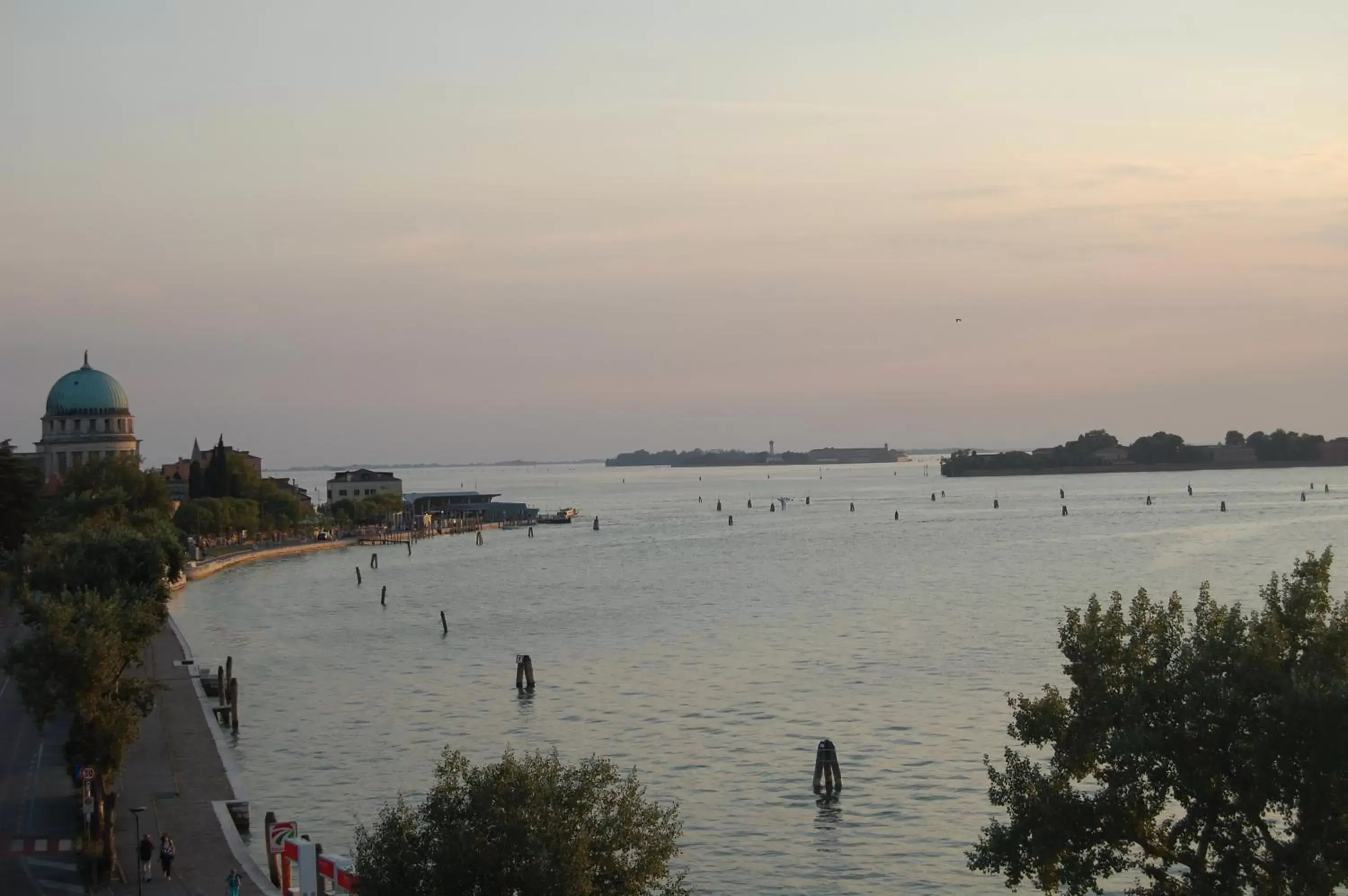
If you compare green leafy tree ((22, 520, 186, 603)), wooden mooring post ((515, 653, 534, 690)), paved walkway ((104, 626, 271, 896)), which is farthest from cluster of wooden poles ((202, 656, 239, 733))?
wooden mooring post ((515, 653, 534, 690))

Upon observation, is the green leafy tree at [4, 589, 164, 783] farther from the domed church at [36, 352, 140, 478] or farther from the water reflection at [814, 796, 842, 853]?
the domed church at [36, 352, 140, 478]

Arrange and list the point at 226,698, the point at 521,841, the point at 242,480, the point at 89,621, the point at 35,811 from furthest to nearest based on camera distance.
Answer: the point at 242,480 < the point at 226,698 < the point at 89,621 < the point at 35,811 < the point at 521,841

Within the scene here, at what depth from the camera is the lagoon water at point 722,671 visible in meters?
33.5

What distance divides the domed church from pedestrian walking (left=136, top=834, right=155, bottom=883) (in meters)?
115

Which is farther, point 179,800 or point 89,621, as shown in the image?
point 179,800

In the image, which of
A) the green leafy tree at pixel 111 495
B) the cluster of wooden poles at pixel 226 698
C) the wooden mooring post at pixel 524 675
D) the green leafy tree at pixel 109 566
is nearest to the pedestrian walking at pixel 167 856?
the green leafy tree at pixel 109 566

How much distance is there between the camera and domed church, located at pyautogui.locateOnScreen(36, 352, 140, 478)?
13550cm

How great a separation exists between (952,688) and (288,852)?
98.2ft

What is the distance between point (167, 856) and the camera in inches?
1039

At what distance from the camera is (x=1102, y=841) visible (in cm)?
1784

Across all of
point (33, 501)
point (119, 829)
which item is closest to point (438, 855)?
point (119, 829)

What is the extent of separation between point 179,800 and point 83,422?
4501 inches

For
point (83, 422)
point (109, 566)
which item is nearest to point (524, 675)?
point (109, 566)

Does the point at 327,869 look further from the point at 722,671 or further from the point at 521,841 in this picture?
the point at 722,671
